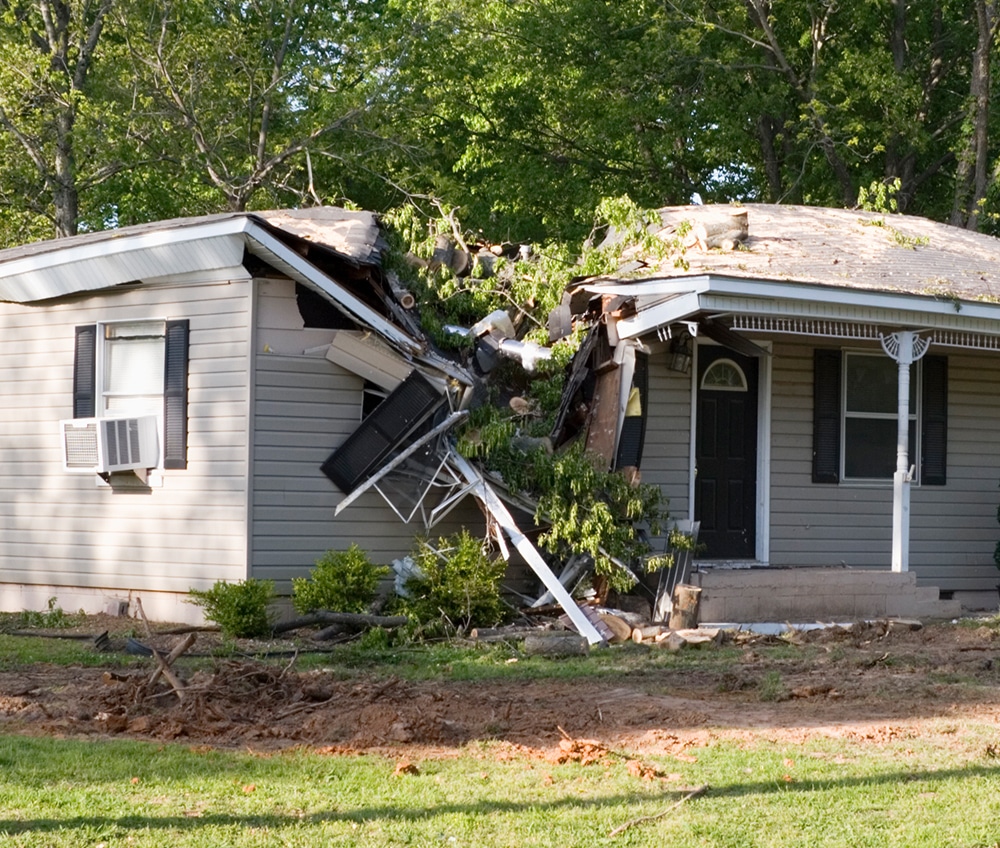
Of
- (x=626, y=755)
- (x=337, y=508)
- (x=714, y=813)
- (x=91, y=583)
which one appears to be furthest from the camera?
(x=91, y=583)

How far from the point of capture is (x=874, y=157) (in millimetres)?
27500

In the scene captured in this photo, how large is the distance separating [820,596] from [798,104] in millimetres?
16886

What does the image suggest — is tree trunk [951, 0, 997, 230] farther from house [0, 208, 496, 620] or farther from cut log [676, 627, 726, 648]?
cut log [676, 627, 726, 648]

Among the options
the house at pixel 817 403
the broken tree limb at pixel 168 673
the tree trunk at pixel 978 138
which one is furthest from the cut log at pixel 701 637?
the tree trunk at pixel 978 138

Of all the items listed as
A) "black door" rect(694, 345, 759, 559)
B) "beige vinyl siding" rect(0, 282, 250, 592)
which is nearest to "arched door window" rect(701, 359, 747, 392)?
"black door" rect(694, 345, 759, 559)

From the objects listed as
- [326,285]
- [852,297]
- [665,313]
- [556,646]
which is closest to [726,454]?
[852,297]

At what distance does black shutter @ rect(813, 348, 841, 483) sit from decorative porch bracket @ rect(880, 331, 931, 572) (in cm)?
111

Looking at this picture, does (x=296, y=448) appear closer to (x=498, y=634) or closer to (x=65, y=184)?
(x=498, y=634)

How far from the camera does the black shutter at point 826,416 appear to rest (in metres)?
14.1

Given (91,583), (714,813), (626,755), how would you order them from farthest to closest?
(91,583), (626,755), (714,813)

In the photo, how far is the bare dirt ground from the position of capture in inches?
284

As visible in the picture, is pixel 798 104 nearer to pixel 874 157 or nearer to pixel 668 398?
pixel 874 157

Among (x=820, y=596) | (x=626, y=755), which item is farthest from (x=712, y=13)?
(x=626, y=755)

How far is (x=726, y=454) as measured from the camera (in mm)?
13906
